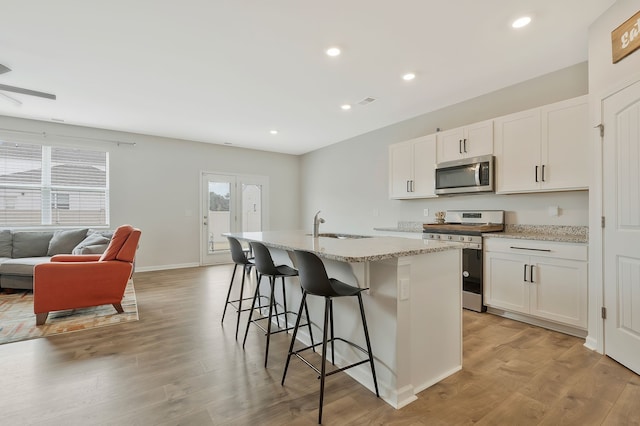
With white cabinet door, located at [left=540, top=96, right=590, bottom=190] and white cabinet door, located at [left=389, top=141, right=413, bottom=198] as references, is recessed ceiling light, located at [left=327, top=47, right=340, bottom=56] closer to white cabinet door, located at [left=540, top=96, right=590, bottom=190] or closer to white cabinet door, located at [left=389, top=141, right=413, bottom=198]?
white cabinet door, located at [left=389, top=141, right=413, bottom=198]

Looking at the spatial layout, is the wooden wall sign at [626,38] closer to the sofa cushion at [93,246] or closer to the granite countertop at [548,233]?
the granite countertop at [548,233]

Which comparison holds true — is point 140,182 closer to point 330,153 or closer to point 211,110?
point 211,110

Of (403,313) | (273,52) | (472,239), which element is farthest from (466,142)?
(403,313)

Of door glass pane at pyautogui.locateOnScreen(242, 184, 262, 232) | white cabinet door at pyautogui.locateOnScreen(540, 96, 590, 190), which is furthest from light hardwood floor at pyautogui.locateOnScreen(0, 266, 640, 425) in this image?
door glass pane at pyautogui.locateOnScreen(242, 184, 262, 232)

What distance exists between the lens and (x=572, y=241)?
8.96ft

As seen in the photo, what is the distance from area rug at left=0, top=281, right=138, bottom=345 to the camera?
2.88m

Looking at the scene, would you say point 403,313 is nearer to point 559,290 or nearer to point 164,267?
point 559,290

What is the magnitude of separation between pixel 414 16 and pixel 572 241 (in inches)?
95.4

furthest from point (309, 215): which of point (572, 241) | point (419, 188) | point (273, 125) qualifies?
point (572, 241)

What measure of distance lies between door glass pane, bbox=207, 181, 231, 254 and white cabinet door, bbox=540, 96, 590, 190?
5.79m

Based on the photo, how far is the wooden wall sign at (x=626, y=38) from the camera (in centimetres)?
206

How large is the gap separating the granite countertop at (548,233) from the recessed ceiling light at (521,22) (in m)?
1.91

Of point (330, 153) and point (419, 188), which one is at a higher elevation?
point (330, 153)

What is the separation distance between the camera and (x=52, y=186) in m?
5.16
